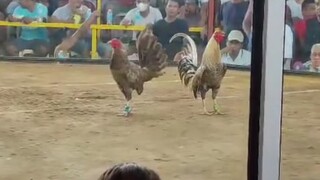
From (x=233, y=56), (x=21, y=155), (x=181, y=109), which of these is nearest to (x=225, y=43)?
(x=233, y=56)

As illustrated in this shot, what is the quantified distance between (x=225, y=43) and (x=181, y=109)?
10.0 inches

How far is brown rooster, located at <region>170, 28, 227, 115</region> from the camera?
8.11ft

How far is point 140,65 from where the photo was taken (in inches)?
97.5

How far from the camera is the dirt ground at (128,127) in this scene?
241 centimetres

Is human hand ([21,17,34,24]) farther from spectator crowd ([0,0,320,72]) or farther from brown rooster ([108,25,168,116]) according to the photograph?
brown rooster ([108,25,168,116])

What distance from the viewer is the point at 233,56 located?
2.50m

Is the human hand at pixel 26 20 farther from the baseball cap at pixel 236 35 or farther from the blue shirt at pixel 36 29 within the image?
the baseball cap at pixel 236 35

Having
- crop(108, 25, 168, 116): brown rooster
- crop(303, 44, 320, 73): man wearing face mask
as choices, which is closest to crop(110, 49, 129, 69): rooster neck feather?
crop(108, 25, 168, 116): brown rooster

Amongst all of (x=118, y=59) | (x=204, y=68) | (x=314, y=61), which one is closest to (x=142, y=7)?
(x=118, y=59)

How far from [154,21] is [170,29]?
6 centimetres

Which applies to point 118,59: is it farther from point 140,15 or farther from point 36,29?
point 36,29

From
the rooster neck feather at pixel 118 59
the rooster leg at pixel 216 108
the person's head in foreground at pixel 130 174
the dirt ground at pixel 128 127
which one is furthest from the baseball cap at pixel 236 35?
the person's head in foreground at pixel 130 174

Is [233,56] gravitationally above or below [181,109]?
above

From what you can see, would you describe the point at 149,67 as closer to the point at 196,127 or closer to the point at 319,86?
the point at 196,127
